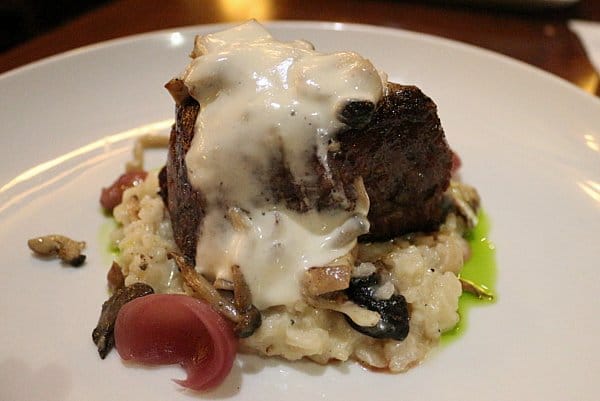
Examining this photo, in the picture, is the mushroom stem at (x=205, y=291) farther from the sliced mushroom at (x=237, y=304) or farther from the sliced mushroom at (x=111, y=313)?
the sliced mushroom at (x=111, y=313)

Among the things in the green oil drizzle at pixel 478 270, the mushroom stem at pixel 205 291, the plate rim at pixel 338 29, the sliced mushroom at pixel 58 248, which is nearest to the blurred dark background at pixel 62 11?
the plate rim at pixel 338 29

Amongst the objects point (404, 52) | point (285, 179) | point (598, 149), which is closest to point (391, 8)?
point (404, 52)

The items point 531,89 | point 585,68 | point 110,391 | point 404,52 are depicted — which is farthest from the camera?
point 585,68

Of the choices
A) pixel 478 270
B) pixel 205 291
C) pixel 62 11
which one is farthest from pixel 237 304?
pixel 62 11

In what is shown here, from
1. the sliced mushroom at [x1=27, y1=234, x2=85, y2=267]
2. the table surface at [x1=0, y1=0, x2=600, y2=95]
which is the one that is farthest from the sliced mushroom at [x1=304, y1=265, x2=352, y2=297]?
the table surface at [x1=0, y1=0, x2=600, y2=95]

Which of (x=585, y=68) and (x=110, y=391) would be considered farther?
(x=585, y=68)

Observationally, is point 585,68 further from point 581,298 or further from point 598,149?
point 581,298
